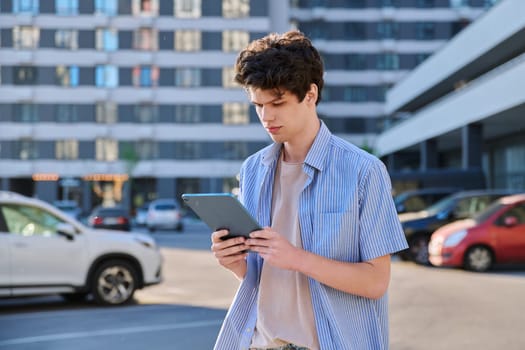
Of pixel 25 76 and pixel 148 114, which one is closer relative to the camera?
pixel 25 76

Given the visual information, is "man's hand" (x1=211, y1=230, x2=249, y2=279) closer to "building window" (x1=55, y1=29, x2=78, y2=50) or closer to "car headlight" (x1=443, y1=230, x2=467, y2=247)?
"car headlight" (x1=443, y1=230, x2=467, y2=247)

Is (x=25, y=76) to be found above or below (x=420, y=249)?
above

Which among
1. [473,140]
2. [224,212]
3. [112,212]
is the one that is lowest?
[112,212]

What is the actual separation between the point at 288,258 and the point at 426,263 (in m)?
16.6

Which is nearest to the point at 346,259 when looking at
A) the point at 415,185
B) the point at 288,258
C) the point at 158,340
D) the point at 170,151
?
the point at 288,258

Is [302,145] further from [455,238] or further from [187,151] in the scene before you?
[187,151]

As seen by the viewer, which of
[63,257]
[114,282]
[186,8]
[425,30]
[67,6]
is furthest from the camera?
[425,30]

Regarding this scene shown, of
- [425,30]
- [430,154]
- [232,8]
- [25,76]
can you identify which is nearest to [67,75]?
[25,76]

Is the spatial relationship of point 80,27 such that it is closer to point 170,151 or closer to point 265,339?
point 170,151

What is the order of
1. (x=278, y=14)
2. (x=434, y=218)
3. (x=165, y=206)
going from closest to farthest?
(x=434, y=218), (x=165, y=206), (x=278, y=14)

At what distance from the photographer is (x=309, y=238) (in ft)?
8.09

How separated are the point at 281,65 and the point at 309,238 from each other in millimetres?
538

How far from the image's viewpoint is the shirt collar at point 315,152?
98.8 inches

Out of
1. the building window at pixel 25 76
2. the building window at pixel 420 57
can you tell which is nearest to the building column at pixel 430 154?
the building window at pixel 420 57
